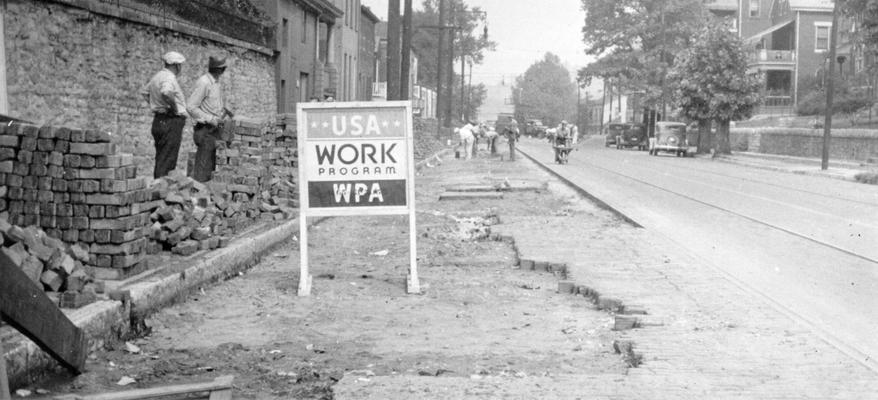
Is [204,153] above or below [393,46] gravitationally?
below

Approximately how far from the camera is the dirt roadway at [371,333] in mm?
5504

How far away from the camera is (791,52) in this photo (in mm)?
70125

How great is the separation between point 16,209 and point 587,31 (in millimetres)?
75140

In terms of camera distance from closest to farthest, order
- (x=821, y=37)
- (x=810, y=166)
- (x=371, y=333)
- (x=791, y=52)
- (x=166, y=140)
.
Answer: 1. (x=371, y=333)
2. (x=166, y=140)
3. (x=810, y=166)
4. (x=821, y=37)
5. (x=791, y=52)

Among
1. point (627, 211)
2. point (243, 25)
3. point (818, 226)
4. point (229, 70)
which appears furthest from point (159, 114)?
point (243, 25)

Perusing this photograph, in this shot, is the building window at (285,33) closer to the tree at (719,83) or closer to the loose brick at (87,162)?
the tree at (719,83)

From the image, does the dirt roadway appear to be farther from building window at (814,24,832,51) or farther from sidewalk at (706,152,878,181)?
building window at (814,24,832,51)

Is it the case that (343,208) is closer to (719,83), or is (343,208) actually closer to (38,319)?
(38,319)

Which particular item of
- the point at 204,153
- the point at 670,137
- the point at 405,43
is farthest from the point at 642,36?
the point at 204,153

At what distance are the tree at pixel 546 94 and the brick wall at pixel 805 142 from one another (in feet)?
314

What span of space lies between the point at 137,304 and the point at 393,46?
2067 centimetres

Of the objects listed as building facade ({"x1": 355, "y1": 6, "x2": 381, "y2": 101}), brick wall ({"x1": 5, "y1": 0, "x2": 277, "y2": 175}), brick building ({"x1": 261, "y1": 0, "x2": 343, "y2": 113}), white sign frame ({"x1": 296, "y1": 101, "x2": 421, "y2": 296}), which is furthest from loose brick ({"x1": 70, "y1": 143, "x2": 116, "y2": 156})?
building facade ({"x1": 355, "y1": 6, "x2": 381, "y2": 101})

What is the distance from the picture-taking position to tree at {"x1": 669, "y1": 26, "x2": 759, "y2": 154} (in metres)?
53.1

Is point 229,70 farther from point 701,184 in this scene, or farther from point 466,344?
point 466,344
